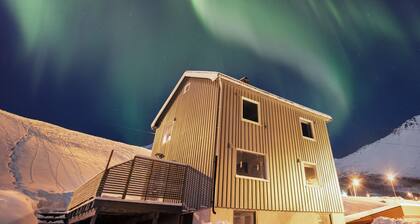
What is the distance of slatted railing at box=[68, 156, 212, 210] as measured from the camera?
798 cm

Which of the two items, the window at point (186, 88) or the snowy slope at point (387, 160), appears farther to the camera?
the snowy slope at point (387, 160)

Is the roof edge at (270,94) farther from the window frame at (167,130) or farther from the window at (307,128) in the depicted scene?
the window frame at (167,130)

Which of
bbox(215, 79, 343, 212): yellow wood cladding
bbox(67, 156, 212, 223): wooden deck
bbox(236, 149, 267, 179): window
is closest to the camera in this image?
bbox(67, 156, 212, 223): wooden deck

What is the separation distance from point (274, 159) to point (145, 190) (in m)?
6.83

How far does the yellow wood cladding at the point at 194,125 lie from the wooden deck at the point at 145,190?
1.19 metres

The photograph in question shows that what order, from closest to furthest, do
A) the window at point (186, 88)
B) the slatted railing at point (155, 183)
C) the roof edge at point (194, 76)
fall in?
the slatted railing at point (155, 183) → the roof edge at point (194, 76) → the window at point (186, 88)

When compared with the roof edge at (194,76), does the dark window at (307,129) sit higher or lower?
lower

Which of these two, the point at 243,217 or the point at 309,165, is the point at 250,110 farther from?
the point at 243,217

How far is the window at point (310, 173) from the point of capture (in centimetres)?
1320

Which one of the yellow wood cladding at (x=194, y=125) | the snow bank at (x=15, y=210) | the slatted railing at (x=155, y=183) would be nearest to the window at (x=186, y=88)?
the yellow wood cladding at (x=194, y=125)

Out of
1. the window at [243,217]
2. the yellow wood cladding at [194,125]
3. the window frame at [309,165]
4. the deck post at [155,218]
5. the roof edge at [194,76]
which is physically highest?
the roof edge at [194,76]

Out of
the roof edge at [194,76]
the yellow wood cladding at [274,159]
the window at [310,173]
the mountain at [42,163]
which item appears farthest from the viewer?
the mountain at [42,163]

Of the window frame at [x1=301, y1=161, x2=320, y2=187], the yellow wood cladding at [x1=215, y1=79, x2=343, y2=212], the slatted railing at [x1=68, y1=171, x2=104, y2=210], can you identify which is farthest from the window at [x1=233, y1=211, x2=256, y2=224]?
the slatted railing at [x1=68, y1=171, x2=104, y2=210]

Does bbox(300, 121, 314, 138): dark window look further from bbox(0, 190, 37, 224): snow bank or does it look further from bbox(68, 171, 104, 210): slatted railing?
bbox(0, 190, 37, 224): snow bank
